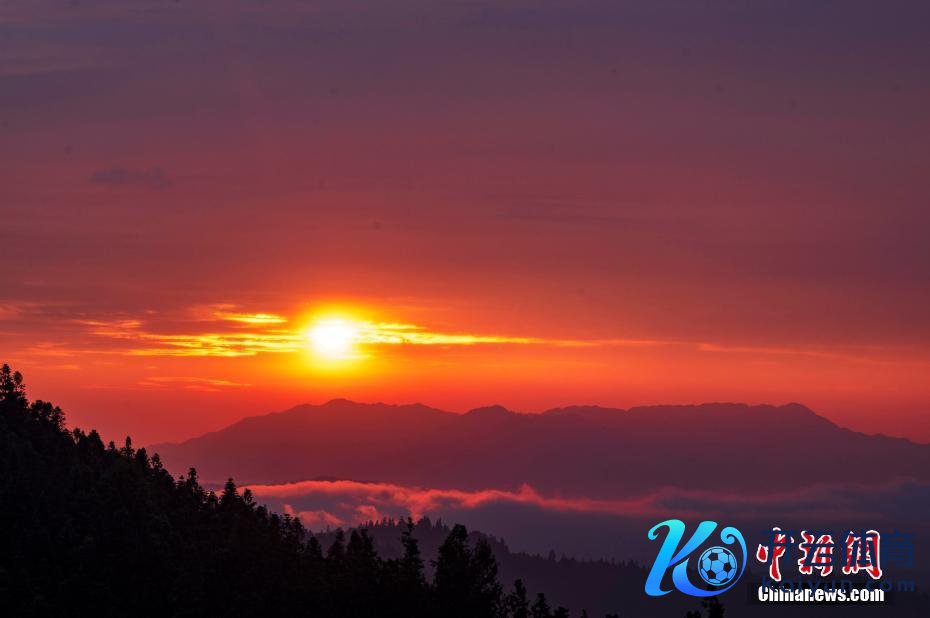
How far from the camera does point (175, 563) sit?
423 feet

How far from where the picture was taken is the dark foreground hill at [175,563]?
395ft

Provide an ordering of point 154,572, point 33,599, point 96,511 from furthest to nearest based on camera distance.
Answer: point 96,511
point 154,572
point 33,599

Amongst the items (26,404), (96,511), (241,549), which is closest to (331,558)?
(241,549)

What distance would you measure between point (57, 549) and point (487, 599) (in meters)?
47.3

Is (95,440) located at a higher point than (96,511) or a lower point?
higher

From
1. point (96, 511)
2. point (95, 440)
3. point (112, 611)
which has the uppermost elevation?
point (95, 440)

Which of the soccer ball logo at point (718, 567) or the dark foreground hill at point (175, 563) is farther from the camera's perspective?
the dark foreground hill at point (175, 563)

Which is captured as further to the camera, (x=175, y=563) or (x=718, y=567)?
(x=175, y=563)

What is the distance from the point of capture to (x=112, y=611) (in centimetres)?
11956

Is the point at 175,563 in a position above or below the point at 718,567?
below

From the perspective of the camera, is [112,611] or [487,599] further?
[487,599]

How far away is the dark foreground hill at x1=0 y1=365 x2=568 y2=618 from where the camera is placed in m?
120

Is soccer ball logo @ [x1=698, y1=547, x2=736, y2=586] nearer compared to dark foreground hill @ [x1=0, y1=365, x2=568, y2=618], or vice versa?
soccer ball logo @ [x1=698, y1=547, x2=736, y2=586]

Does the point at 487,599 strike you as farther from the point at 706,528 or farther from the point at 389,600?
the point at 706,528
